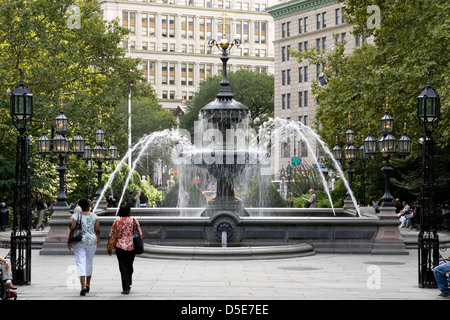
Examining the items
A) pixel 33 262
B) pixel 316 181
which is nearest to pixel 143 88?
pixel 316 181

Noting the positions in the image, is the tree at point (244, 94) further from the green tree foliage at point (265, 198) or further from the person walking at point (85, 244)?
the person walking at point (85, 244)

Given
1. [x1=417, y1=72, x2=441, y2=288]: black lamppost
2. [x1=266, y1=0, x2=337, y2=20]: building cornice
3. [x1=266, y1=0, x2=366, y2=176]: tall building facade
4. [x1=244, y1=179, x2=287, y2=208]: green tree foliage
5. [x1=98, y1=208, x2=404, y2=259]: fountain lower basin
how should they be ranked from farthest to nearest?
[x1=266, y1=0, x2=337, y2=20]: building cornice, [x1=266, y1=0, x2=366, y2=176]: tall building facade, [x1=244, y1=179, x2=287, y2=208]: green tree foliage, [x1=98, y1=208, x2=404, y2=259]: fountain lower basin, [x1=417, y1=72, x2=441, y2=288]: black lamppost

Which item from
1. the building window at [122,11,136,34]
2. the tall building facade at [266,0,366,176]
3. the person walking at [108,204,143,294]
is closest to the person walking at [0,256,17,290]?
the person walking at [108,204,143,294]

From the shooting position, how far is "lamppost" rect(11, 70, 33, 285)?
16359mm

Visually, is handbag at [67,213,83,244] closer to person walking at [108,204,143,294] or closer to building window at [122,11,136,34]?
person walking at [108,204,143,294]

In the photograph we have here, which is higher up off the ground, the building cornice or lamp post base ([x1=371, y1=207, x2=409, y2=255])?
the building cornice

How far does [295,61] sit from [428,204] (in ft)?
297

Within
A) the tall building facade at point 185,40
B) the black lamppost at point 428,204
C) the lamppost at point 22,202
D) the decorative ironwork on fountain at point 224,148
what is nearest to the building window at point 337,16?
the tall building facade at point 185,40

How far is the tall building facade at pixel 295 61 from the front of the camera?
3868 inches

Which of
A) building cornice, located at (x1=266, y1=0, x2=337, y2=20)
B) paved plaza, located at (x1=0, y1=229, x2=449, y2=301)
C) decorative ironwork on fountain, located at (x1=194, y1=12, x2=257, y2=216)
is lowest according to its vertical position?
paved plaza, located at (x1=0, y1=229, x2=449, y2=301)

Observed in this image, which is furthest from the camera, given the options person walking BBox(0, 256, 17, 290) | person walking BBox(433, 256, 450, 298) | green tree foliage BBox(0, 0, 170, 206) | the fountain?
green tree foliage BBox(0, 0, 170, 206)

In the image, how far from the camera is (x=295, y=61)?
106 meters

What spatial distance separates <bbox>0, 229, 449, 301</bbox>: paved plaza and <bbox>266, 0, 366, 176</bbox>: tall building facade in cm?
7616

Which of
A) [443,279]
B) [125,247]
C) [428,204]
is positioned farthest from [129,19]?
[443,279]
